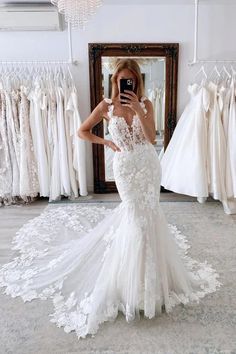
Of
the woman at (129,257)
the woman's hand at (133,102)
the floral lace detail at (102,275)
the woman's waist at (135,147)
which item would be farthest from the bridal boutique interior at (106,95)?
the woman's hand at (133,102)

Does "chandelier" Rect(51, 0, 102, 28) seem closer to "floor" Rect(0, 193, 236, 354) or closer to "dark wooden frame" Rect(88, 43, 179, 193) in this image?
"dark wooden frame" Rect(88, 43, 179, 193)

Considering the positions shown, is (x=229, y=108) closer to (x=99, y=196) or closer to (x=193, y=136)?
(x=193, y=136)

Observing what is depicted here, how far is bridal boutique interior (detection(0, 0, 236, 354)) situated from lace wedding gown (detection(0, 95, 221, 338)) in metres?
0.90

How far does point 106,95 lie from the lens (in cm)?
362

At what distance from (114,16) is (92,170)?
1754mm

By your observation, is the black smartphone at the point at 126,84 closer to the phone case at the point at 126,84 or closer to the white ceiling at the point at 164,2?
the phone case at the point at 126,84

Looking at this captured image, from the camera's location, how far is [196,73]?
356 centimetres

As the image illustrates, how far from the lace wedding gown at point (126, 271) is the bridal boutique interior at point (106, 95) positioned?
0.90 meters

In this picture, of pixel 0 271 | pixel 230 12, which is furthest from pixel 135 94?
pixel 230 12

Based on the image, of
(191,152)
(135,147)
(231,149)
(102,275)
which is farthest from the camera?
(191,152)

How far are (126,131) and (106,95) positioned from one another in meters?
2.00

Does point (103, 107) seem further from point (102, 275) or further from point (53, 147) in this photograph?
point (53, 147)

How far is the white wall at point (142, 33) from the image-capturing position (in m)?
3.42

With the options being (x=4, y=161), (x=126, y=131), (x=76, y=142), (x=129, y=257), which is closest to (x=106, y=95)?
(x=76, y=142)
